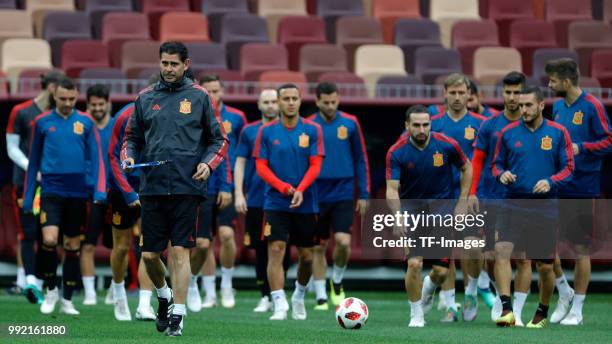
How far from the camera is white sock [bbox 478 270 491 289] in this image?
42.2 ft

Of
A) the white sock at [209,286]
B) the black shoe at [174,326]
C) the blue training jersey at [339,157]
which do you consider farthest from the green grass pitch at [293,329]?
the blue training jersey at [339,157]

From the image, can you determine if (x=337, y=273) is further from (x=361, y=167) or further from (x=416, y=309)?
(x=416, y=309)

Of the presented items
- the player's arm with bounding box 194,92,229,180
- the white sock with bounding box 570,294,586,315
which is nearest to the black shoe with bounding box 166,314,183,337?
the player's arm with bounding box 194,92,229,180

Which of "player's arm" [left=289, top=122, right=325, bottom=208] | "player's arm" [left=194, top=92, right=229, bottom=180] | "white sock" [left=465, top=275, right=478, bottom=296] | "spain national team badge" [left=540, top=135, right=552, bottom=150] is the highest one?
"player's arm" [left=194, top=92, right=229, bottom=180]

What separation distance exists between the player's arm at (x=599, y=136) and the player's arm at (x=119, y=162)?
3.86 meters

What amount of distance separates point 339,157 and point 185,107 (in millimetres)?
4752

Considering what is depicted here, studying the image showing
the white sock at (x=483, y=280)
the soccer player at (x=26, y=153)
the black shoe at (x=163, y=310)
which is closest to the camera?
the black shoe at (x=163, y=310)

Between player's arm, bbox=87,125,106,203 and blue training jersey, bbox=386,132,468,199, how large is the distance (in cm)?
244

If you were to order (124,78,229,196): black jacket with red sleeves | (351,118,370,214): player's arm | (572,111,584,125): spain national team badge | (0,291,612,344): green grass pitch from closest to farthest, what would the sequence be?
(124,78,229,196): black jacket with red sleeves, (0,291,612,344): green grass pitch, (572,111,584,125): spain national team badge, (351,118,370,214): player's arm

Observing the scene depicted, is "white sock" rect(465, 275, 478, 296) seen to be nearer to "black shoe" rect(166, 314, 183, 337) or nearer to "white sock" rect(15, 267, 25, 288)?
"black shoe" rect(166, 314, 183, 337)

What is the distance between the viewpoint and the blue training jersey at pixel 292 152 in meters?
11.6

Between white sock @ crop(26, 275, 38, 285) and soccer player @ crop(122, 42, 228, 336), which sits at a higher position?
soccer player @ crop(122, 42, 228, 336)

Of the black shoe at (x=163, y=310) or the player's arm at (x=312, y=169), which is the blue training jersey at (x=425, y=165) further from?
the black shoe at (x=163, y=310)

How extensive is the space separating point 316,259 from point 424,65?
659cm
